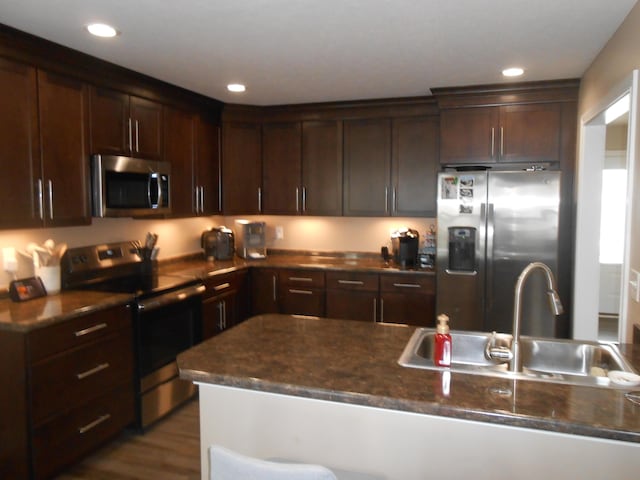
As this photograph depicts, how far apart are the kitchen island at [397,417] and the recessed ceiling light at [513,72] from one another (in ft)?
7.11

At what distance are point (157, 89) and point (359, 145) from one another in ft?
5.86

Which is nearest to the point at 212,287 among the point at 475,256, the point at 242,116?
the point at 242,116

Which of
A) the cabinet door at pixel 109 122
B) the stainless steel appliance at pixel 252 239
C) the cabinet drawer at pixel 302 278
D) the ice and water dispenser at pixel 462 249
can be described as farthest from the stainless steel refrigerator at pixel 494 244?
the cabinet door at pixel 109 122

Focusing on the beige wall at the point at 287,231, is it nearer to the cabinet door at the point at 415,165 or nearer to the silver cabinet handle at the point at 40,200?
the cabinet door at the point at 415,165

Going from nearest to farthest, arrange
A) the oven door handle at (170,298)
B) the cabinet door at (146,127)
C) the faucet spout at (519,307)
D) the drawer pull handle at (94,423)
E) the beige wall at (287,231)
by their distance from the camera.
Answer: the faucet spout at (519,307), the drawer pull handle at (94,423), the oven door handle at (170,298), the cabinet door at (146,127), the beige wall at (287,231)

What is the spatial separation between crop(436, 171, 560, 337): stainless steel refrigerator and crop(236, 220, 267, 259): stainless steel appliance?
1.81 meters

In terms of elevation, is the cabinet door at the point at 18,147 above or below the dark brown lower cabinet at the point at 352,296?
above

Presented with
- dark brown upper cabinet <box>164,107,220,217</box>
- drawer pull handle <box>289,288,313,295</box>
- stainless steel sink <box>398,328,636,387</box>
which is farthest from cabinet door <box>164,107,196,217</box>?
stainless steel sink <box>398,328,636,387</box>

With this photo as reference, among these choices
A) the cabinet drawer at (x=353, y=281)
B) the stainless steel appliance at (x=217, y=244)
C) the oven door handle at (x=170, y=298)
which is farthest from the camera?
the stainless steel appliance at (x=217, y=244)

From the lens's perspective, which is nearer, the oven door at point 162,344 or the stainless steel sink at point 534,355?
the stainless steel sink at point 534,355

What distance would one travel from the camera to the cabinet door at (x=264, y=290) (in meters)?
4.51

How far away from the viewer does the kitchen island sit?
4.52 feet

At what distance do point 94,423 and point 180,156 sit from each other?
2.16 m

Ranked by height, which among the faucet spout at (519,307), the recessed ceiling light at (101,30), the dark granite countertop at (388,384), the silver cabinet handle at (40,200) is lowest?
the dark granite countertop at (388,384)
